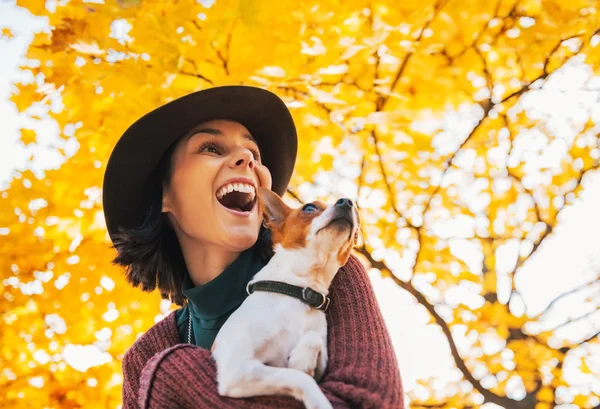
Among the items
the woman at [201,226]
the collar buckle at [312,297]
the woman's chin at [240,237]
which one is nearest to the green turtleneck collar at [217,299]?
the woman at [201,226]

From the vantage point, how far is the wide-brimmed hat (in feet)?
7.75

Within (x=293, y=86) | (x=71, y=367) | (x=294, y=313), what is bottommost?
(x=71, y=367)

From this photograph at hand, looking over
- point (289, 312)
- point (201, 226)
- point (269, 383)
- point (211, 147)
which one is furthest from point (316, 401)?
point (211, 147)

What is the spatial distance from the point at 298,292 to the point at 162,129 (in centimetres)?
100

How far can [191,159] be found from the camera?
2334 millimetres

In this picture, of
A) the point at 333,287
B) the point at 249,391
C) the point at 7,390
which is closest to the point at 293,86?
the point at 333,287

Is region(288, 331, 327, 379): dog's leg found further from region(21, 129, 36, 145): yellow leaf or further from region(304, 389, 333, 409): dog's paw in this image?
region(21, 129, 36, 145): yellow leaf

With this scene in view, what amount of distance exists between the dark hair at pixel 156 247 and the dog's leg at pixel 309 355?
0.69 metres

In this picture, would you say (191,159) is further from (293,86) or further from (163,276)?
(293,86)

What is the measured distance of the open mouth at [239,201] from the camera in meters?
2.33

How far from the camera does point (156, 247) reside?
8.39 ft

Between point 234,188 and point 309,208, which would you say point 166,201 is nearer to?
point 234,188

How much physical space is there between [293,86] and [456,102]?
1.26 m

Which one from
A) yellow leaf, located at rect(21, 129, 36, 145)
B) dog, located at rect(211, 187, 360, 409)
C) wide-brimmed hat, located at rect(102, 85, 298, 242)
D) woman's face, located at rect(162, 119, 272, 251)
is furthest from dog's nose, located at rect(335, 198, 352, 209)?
yellow leaf, located at rect(21, 129, 36, 145)
